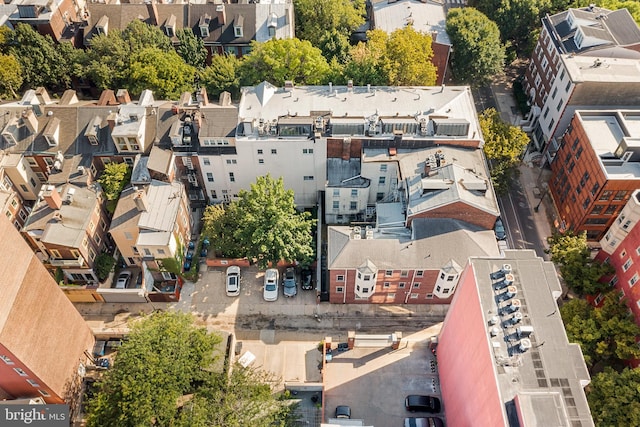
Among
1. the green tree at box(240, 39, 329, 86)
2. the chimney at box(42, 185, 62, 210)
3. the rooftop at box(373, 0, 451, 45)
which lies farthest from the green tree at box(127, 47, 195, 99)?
the rooftop at box(373, 0, 451, 45)

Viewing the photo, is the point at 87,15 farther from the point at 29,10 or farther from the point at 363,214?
the point at 363,214

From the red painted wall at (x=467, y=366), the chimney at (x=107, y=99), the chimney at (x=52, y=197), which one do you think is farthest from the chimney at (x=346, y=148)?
the chimney at (x=52, y=197)

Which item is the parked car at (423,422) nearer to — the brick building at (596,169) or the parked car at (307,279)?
the parked car at (307,279)

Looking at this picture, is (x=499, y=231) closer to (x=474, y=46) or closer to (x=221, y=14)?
(x=474, y=46)

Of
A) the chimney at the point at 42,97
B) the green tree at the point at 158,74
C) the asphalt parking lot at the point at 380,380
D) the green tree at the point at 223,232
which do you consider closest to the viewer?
the asphalt parking lot at the point at 380,380

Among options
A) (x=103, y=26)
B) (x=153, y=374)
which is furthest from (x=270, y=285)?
(x=103, y=26)

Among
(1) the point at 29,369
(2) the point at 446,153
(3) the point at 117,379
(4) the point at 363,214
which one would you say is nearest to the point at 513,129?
(2) the point at 446,153

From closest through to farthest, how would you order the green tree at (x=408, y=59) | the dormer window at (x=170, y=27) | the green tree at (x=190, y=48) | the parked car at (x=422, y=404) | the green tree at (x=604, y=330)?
1. the green tree at (x=604, y=330)
2. the parked car at (x=422, y=404)
3. the green tree at (x=408, y=59)
4. the green tree at (x=190, y=48)
5. the dormer window at (x=170, y=27)
